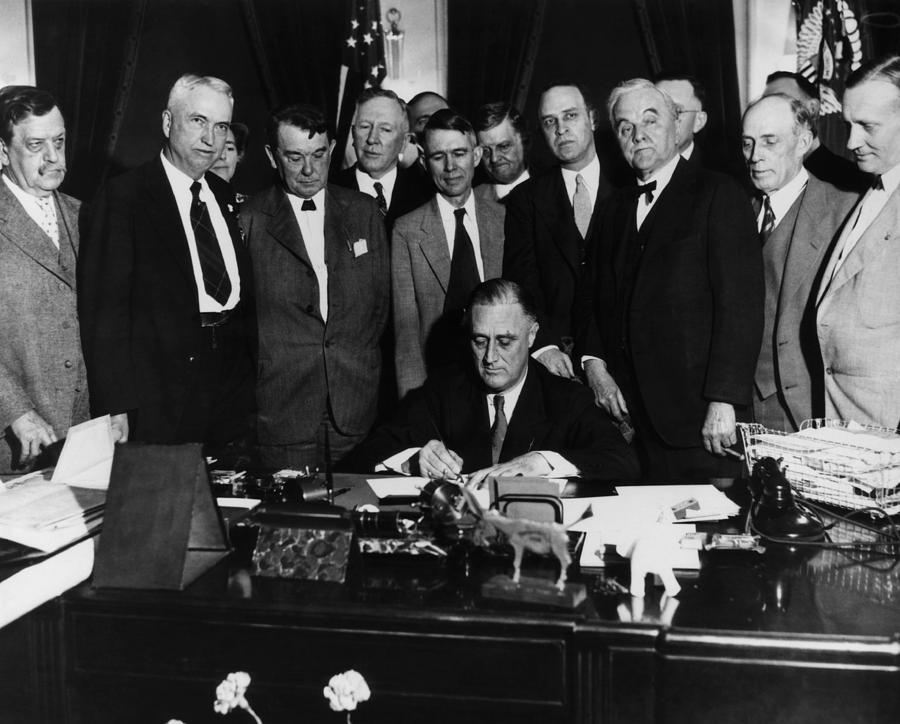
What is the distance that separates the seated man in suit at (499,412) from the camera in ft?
9.82

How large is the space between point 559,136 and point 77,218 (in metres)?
Answer: 1.98

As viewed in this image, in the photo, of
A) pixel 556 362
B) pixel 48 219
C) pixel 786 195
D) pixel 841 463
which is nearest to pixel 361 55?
pixel 48 219

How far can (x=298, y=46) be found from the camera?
18.9 feet

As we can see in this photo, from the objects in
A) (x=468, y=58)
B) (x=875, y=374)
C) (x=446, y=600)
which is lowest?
(x=446, y=600)

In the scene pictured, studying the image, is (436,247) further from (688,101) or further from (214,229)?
(688,101)

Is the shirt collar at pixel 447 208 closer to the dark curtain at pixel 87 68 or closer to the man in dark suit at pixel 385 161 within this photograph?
the man in dark suit at pixel 385 161

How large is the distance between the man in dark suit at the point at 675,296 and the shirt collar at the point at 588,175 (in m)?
0.33

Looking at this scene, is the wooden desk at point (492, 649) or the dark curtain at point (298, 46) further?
the dark curtain at point (298, 46)

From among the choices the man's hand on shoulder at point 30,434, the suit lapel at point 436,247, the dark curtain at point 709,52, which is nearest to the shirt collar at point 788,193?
the suit lapel at point 436,247

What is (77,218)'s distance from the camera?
11.4 ft

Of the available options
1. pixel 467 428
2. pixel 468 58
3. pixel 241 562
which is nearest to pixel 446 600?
pixel 241 562

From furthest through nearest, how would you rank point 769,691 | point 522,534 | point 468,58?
point 468,58, point 522,534, point 769,691

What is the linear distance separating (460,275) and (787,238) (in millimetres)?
1307

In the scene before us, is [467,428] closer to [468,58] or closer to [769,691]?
[769,691]
